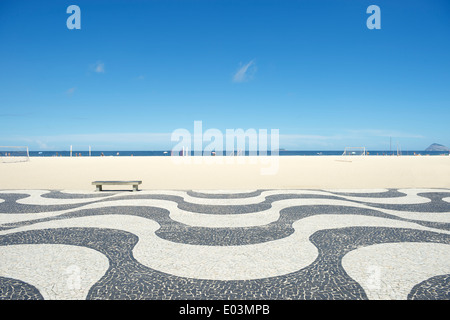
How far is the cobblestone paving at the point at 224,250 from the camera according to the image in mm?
3295

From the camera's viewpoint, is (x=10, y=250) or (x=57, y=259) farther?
(x=10, y=250)

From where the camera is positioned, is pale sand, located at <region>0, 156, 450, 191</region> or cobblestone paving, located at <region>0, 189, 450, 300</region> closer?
cobblestone paving, located at <region>0, 189, 450, 300</region>

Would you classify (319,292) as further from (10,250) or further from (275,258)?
(10,250)

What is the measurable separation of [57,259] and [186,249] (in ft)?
6.65

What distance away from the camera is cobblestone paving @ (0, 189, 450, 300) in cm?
329

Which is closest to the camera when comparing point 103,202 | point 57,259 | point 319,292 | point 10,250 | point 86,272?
point 319,292

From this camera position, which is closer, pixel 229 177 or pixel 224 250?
pixel 224 250

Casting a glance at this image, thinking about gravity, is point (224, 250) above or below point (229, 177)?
below

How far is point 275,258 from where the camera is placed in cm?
427

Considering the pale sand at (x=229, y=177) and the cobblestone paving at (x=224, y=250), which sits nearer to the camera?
the cobblestone paving at (x=224, y=250)

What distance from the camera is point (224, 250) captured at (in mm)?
4613
